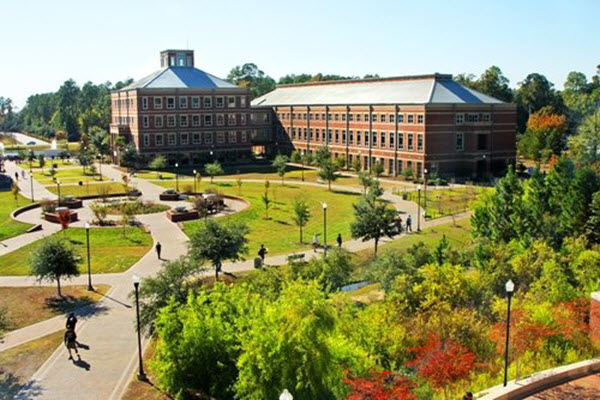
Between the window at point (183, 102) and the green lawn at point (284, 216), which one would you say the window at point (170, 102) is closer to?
the window at point (183, 102)

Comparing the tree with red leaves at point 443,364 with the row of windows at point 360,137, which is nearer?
the tree with red leaves at point 443,364

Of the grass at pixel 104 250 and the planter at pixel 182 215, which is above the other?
the planter at pixel 182 215

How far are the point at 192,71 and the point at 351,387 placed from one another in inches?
3083

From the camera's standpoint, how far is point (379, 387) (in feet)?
47.9

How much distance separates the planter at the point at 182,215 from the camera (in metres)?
46.3

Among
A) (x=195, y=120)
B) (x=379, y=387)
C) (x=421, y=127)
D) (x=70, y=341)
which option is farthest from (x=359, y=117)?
(x=379, y=387)

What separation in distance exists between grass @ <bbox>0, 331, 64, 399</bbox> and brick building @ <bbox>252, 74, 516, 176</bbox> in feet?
167

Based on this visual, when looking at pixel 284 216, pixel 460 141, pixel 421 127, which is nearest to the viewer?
pixel 284 216

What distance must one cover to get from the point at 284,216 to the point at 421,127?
26.3 m

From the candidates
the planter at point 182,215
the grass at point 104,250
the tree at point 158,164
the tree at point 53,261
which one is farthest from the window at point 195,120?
the tree at point 53,261

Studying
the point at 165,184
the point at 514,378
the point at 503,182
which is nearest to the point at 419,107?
the point at 165,184

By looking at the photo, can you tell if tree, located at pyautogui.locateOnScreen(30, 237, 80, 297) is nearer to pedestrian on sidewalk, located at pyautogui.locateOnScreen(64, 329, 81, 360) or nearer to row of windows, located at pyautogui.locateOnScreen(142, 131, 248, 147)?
pedestrian on sidewalk, located at pyautogui.locateOnScreen(64, 329, 81, 360)

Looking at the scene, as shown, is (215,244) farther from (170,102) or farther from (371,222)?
(170,102)

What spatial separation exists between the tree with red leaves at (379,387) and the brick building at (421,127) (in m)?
54.4
